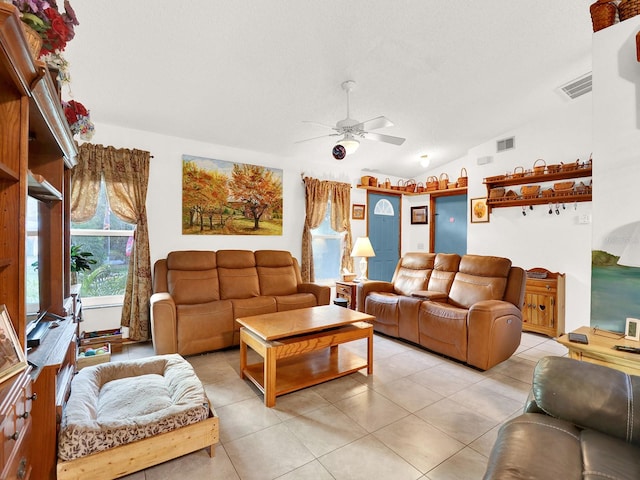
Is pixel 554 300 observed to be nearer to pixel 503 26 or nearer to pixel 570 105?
pixel 570 105

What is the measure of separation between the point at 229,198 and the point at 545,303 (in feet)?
14.4

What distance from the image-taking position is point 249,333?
268 centimetres

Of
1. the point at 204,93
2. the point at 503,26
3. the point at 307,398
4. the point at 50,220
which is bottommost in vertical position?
the point at 307,398

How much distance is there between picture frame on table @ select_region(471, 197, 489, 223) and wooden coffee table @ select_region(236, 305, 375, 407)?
10.2ft

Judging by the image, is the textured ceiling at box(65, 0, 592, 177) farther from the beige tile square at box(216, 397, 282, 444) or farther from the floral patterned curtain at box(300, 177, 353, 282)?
the beige tile square at box(216, 397, 282, 444)

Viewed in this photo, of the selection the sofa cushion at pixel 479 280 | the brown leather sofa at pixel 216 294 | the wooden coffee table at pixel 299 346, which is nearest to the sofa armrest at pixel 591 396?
the wooden coffee table at pixel 299 346

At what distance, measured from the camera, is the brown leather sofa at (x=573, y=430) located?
1.09 m

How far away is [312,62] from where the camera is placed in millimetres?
2736

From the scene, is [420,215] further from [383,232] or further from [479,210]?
[479,210]

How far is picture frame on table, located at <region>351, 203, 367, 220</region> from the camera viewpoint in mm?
5617

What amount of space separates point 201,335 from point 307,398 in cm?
140

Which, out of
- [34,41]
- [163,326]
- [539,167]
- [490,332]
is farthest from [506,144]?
[34,41]

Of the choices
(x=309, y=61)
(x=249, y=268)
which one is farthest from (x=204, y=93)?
(x=249, y=268)

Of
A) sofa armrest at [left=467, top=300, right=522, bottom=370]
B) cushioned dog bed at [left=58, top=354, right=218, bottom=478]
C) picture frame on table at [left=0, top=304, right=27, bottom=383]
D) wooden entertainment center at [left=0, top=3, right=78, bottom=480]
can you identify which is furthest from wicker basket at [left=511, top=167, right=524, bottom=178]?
picture frame on table at [left=0, top=304, right=27, bottom=383]
